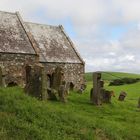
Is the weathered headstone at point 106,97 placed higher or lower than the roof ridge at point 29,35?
lower

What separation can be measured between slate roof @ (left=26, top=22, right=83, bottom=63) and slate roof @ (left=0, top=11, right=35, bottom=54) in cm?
246

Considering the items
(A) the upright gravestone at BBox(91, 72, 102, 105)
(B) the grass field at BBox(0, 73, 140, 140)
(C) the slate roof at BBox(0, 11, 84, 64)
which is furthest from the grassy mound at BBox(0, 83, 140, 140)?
(C) the slate roof at BBox(0, 11, 84, 64)

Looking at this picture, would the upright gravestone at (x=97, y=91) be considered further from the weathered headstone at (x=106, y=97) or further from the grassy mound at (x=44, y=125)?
the grassy mound at (x=44, y=125)

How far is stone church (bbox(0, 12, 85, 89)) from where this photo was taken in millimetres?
41125

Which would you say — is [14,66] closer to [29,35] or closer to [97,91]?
[29,35]

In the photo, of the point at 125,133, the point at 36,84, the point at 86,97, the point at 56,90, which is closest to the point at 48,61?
the point at 86,97

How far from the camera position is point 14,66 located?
1620 inches

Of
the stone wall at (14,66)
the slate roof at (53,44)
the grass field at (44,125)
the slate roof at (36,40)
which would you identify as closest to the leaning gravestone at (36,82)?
the grass field at (44,125)

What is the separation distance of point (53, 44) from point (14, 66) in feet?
30.1

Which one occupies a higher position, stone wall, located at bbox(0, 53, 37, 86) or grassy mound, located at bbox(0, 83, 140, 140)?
stone wall, located at bbox(0, 53, 37, 86)

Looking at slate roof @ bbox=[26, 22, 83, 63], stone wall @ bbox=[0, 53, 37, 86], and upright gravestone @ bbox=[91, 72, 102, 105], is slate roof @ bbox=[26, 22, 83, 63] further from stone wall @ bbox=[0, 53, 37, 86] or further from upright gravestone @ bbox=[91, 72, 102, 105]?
upright gravestone @ bbox=[91, 72, 102, 105]

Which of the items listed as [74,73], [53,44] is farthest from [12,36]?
[74,73]

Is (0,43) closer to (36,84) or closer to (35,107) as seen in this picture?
(36,84)

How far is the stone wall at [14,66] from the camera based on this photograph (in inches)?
1591
